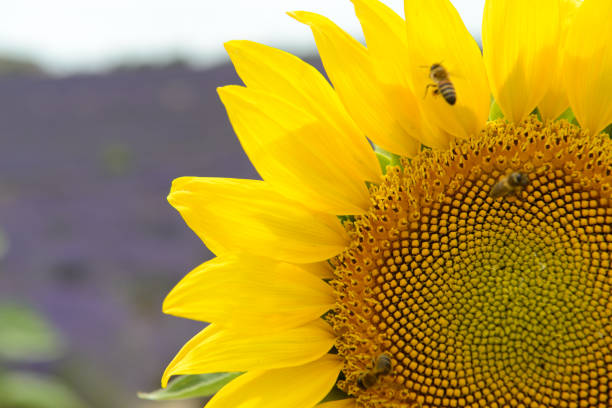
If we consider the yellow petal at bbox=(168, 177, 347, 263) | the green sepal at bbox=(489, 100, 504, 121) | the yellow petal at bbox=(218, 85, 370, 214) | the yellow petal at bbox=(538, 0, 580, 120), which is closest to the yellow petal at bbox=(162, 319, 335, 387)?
the yellow petal at bbox=(168, 177, 347, 263)

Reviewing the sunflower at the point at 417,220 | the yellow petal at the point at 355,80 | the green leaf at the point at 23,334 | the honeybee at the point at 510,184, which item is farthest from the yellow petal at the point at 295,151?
the green leaf at the point at 23,334

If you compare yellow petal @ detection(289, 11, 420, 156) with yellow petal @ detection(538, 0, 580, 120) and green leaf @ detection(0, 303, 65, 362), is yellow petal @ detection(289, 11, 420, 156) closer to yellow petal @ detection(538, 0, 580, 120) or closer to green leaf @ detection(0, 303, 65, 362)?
yellow petal @ detection(538, 0, 580, 120)

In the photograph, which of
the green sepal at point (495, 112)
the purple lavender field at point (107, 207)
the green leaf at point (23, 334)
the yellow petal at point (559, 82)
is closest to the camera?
the yellow petal at point (559, 82)

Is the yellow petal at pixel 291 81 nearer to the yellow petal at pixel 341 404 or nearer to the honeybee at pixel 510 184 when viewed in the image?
the honeybee at pixel 510 184

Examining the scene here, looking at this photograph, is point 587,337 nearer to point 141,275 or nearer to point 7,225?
point 141,275

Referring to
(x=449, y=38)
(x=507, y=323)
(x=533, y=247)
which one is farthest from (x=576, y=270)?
(x=449, y=38)

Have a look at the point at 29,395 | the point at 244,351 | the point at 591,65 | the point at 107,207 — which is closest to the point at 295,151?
the point at 244,351
